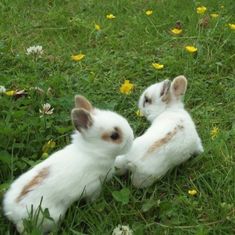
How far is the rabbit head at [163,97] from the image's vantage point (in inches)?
146

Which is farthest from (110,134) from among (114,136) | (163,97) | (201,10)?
(201,10)

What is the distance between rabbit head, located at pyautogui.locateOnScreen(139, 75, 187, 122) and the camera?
3.70 m

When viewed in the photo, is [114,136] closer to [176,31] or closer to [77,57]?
[77,57]

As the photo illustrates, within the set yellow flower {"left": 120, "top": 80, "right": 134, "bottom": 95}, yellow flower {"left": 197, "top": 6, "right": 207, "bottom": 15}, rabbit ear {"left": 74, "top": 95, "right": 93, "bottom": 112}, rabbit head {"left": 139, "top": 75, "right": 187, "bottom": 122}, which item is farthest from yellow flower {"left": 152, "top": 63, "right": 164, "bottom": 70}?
rabbit ear {"left": 74, "top": 95, "right": 93, "bottom": 112}

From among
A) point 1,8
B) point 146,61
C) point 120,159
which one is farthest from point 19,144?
point 1,8

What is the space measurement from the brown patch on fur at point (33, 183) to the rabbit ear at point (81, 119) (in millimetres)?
315

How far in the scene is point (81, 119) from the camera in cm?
305

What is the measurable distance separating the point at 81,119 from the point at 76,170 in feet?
0.90

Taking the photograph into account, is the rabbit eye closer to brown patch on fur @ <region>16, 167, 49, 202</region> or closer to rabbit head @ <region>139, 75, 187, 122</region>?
brown patch on fur @ <region>16, 167, 49, 202</region>

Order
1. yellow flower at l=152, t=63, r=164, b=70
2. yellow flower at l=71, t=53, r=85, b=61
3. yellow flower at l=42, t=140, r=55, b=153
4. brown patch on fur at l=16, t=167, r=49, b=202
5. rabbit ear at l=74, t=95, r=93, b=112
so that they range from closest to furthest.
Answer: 1. brown patch on fur at l=16, t=167, r=49, b=202
2. rabbit ear at l=74, t=95, r=93, b=112
3. yellow flower at l=42, t=140, r=55, b=153
4. yellow flower at l=152, t=63, r=164, b=70
5. yellow flower at l=71, t=53, r=85, b=61

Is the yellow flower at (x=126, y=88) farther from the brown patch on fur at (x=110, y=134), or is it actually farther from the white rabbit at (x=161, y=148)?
the brown patch on fur at (x=110, y=134)

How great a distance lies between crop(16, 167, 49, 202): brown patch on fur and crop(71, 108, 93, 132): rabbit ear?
1.03 feet

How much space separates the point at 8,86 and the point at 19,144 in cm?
92

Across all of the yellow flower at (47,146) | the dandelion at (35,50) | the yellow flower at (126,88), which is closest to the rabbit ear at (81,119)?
the yellow flower at (47,146)
